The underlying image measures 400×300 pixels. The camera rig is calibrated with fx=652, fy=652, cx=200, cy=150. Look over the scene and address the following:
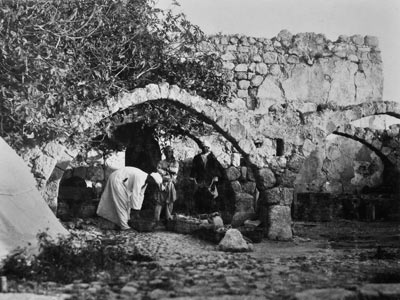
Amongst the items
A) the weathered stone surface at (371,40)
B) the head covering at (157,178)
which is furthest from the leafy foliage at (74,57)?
the weathered stone surface at (371,40)

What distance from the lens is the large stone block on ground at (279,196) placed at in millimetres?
10242

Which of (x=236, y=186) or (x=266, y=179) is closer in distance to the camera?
(x=266, y=179)

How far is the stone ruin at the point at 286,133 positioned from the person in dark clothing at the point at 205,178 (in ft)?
0.66

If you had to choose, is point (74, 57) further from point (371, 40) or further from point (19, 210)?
point (371, 40)

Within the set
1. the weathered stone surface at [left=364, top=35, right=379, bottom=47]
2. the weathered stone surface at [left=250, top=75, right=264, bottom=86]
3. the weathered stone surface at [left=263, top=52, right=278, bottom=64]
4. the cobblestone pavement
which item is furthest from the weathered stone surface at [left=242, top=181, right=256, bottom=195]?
the weathered stone surface at [left=364, top=35, right=379, bottom=47]

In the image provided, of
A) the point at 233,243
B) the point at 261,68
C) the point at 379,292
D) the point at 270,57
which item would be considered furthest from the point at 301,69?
the point at 379,292

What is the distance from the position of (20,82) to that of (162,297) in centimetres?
428

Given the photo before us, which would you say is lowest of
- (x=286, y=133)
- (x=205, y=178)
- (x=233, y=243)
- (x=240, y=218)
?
(x=233, y=243)

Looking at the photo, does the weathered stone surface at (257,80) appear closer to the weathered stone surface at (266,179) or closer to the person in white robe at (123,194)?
the person in white robe at (123,194)

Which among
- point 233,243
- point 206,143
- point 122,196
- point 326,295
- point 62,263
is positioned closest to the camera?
point 326,295

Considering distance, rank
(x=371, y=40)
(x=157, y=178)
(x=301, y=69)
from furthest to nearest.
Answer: (x=371, y=40) → (x=301, y=69) → (x=157, y=178)

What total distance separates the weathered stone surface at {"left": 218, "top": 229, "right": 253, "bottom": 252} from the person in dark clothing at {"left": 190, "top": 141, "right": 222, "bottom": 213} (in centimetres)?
420

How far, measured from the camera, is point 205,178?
42.9 ft

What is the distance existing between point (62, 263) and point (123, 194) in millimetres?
5514
